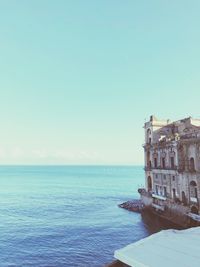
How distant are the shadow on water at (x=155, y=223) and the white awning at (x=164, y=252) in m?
39.9

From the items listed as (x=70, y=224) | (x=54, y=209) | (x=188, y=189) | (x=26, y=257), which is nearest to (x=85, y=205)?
(x=54, y=209)

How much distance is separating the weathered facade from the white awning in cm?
3817

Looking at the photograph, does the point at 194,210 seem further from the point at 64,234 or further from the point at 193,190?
the point at 64,234

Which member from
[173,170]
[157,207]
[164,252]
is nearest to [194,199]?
[173,170]

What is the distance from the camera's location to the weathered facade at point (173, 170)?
48.4 metres

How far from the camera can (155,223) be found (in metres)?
52.8

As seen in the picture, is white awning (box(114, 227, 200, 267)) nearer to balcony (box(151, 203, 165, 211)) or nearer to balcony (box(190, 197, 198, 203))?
balcony (box(190, 197, 198, 203))

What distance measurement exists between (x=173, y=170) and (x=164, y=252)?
47727mm

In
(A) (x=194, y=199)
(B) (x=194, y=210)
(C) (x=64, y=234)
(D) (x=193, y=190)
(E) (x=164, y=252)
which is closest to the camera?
(E) (x=164, y=252)

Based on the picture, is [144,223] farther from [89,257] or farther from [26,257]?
[26,257]

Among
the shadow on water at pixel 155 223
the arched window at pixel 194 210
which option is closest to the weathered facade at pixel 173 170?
the arched window at pixel 194 210

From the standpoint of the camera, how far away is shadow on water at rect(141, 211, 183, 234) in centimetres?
4828

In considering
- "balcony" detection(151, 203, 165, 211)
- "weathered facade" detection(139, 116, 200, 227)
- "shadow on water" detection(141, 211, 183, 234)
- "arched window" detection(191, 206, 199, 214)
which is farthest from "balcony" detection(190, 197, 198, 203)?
"balcony" detection(151, 203, 165, 211)

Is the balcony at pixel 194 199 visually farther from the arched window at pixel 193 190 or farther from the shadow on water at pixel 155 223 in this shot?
the shadow on water at pixel 155 223
